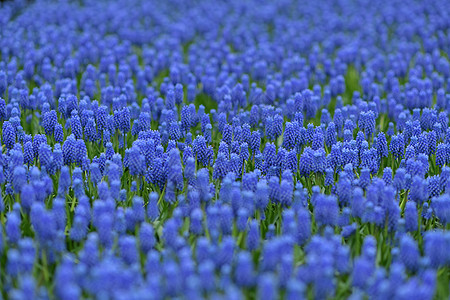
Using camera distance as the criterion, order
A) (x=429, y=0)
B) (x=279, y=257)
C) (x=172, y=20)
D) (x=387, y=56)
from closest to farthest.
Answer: (x=279, y=257), (x=387, y=56), (x=172, y=20), (x=429, y=0)

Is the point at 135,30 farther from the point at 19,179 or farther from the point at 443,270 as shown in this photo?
the point at 443,270

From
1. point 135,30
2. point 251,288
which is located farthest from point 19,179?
point 135,30

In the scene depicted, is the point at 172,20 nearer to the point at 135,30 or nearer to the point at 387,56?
the point at 135,30

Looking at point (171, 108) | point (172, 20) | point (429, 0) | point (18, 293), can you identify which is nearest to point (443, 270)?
point (18, 293)

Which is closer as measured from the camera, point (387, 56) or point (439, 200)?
point (439, 200)

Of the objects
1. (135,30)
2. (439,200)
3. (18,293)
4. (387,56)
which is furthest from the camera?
(135,30)

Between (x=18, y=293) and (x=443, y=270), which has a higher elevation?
(x=18, y=293)
